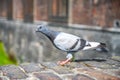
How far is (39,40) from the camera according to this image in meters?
8.23

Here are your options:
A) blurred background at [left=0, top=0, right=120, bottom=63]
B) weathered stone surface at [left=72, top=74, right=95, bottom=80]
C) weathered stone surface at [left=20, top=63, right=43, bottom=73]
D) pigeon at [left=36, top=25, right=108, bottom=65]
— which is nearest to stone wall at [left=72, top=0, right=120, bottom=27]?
blurred background at [left=0, top=0, right=120, bottom=63]

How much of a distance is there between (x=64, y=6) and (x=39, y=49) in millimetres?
1598

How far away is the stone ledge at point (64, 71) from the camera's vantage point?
8.36 ft

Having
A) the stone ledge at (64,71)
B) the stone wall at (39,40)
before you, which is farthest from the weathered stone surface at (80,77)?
the stone wall at (39,40)

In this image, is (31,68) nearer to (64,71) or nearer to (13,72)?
(13,72)

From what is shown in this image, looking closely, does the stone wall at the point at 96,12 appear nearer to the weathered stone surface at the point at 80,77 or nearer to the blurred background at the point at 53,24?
the blurred background at the point at 53,24

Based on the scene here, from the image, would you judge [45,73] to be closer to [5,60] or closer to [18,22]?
[5,60]

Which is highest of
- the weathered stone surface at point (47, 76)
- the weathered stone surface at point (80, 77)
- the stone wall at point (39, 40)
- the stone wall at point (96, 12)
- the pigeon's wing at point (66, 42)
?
the stone wall at point (96, 12)

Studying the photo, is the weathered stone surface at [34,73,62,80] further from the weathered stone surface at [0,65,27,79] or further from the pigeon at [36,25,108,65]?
the pigeon at [36,25,108,65]

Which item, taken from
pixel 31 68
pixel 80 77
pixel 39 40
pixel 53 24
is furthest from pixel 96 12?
pixel 80 77

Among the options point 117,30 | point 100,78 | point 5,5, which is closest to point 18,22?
point 5,5

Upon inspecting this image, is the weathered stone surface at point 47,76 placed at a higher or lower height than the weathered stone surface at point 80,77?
higher

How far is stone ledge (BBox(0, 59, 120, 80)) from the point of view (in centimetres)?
255

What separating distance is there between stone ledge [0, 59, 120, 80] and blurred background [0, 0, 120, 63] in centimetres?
41
